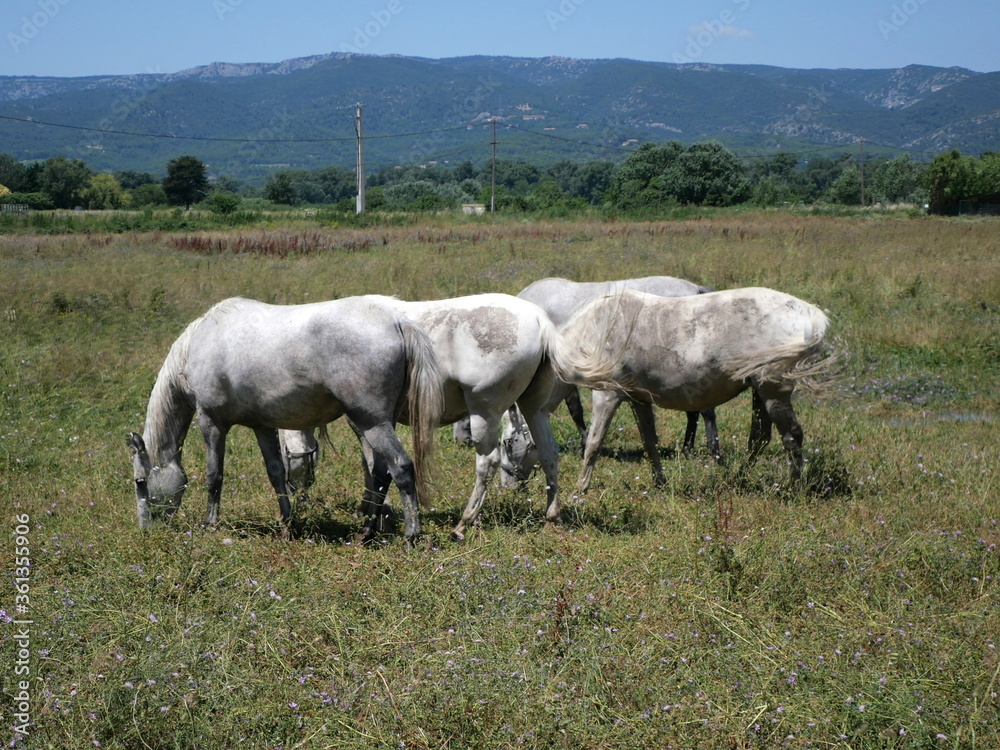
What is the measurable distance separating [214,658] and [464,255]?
62.4ft

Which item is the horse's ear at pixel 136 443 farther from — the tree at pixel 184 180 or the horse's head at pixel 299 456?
the tree at pixel 184 180

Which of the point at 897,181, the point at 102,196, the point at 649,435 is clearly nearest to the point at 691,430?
the point at 649,435

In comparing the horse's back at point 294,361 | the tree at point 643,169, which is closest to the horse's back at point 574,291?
the horse's back at point 294,361

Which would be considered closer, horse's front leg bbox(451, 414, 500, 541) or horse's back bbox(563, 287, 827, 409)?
horse's front leg bbox(451, 414, 500, 541)

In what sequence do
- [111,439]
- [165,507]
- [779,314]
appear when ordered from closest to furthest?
[165,507], [779,314], [111,439]

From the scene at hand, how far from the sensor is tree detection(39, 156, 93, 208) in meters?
76.9

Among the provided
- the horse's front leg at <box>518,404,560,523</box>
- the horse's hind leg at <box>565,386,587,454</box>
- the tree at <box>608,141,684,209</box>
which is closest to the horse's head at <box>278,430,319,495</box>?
the horse's front leg at <box>518,404,560,523</box>

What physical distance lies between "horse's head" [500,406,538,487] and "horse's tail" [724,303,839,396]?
1860 mm

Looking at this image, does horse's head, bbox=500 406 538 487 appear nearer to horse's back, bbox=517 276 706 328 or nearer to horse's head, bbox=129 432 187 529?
horse's back, bbox=517 276 706 328

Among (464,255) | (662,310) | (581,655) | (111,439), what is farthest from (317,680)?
(464,255)

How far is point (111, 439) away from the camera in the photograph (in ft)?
29.1

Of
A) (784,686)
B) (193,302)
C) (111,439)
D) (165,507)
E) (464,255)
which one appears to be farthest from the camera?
(464,255)

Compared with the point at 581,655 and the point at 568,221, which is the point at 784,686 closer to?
the point at 581,655

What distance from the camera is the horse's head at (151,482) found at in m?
6.08
